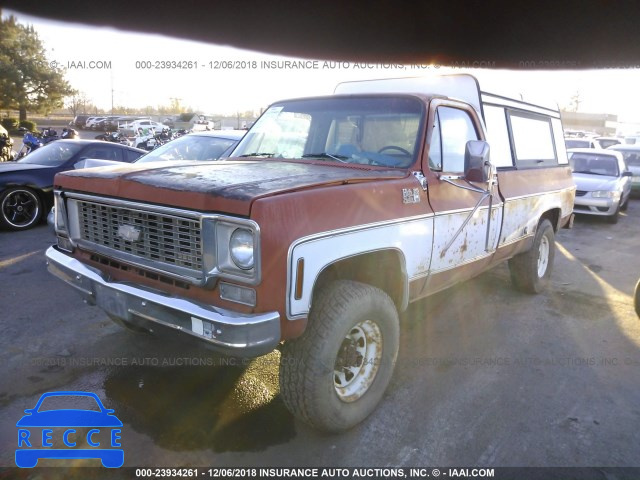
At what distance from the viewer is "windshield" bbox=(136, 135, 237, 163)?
7.32 metres

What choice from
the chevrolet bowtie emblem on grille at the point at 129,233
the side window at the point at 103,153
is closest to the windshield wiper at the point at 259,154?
the chevrolet bowtie emblem on grille at the point at 129,233

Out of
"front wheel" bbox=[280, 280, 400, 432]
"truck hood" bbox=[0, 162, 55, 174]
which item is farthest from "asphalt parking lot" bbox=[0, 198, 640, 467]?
"truck hood" bbox=[0, 162, 55, 174]

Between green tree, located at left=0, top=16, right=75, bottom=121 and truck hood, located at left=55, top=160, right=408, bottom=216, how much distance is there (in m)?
40.2

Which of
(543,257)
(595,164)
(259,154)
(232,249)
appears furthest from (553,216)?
(595,164)

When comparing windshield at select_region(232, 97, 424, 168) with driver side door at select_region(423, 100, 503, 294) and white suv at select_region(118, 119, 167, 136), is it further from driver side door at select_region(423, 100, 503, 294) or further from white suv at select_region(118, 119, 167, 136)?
white suv at select_region(118, 119, 167, 136)

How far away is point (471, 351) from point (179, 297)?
8.85 ft

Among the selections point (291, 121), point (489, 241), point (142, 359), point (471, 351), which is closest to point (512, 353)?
point (471, 351)

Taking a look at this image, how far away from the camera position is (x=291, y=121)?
410 cm

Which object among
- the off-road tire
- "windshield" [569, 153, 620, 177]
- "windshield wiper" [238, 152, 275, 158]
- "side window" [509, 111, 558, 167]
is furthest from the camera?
"windshield" [569, 153, 620, 177]

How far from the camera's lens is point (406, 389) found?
3.49m

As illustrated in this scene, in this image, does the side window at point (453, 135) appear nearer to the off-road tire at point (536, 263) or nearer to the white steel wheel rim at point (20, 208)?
the off-road tire at point (536, 263)

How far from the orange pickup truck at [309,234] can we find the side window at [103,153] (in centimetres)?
565

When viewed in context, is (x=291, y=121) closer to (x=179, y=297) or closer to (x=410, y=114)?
(x=410, y=114)

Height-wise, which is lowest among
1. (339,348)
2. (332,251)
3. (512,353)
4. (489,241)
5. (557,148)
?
(512,353)
